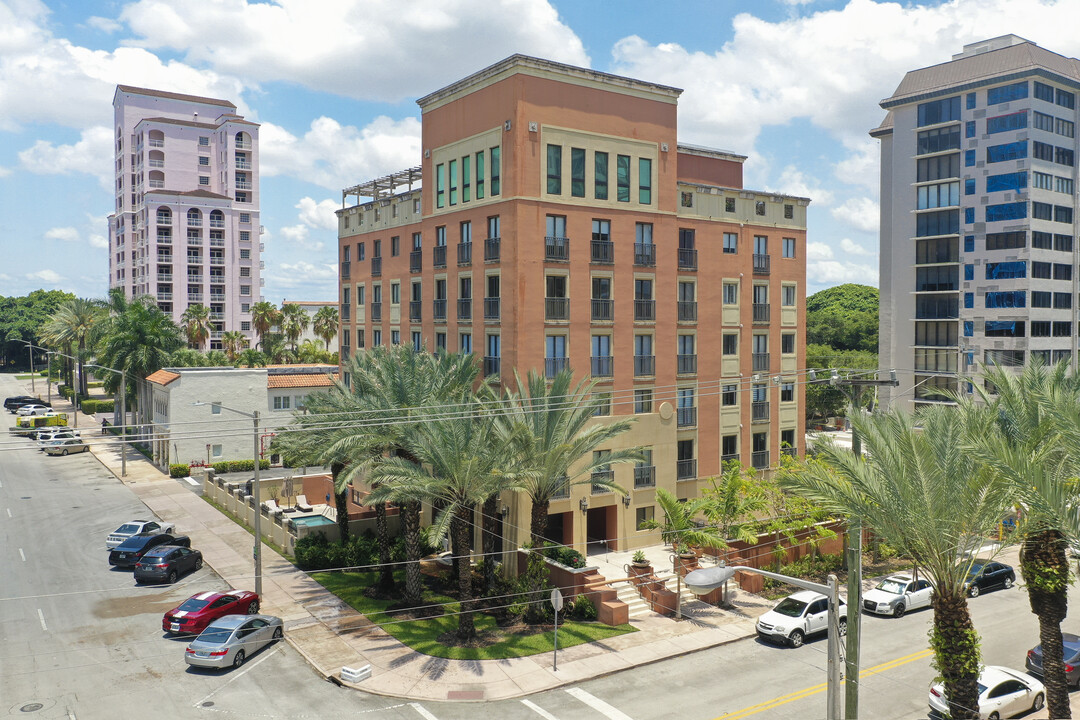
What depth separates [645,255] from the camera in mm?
42062

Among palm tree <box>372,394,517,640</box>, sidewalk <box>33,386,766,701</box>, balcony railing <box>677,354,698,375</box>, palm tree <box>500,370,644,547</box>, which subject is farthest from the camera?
balcony railing <box>677,354,698,375</box>

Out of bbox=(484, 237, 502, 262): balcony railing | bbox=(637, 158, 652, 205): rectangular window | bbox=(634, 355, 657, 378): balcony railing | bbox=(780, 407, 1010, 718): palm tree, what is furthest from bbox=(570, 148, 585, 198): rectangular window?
bbox=(780, 407, 1010, 718): palm tree

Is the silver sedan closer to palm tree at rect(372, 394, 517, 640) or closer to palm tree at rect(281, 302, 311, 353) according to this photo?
palm tree at rect(372, 394, 517, 640)

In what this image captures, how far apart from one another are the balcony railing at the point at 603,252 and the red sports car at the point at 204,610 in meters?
21.6

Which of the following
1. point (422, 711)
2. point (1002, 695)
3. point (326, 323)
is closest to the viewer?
point (1002, 695)

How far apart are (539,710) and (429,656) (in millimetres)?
5406

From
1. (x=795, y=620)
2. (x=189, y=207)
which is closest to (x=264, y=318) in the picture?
(x=189, y=207)

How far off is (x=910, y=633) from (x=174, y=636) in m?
27.4

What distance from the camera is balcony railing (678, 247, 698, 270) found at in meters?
44.7

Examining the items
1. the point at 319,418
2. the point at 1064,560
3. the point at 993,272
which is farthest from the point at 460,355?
the point at 993,272

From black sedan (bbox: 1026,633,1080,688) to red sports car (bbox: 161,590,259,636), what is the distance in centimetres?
2740

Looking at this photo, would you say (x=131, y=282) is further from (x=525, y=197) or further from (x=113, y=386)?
(x=525, y=197)

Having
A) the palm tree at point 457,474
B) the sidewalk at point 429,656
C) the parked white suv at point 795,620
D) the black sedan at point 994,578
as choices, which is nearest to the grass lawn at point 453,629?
the sidewalk at point 429,656

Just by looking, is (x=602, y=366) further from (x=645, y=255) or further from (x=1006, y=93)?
(x=1006, y=93)
